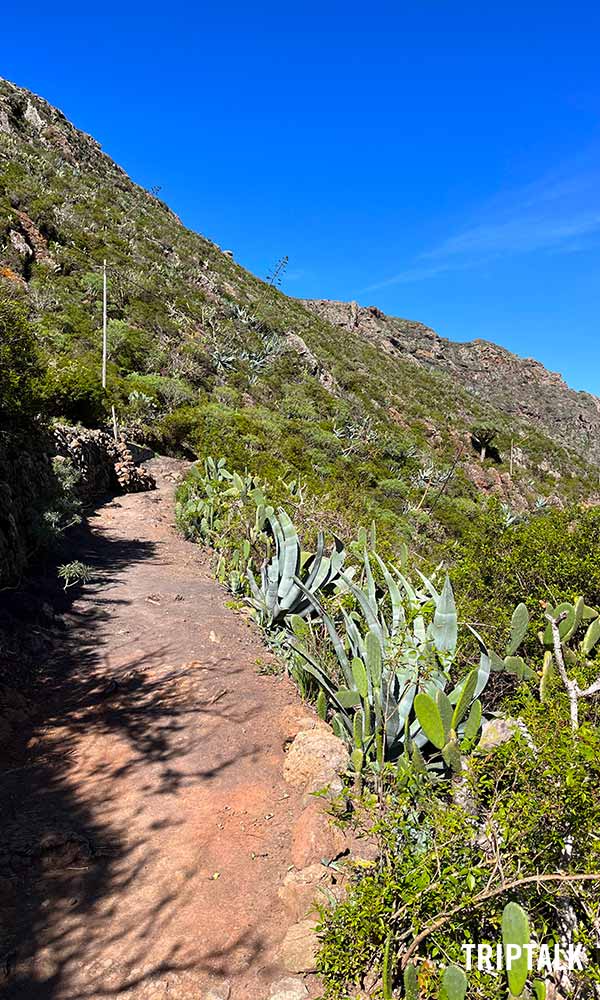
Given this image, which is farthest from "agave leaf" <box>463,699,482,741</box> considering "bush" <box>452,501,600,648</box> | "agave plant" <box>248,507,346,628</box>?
"agave plant" <box>248,507,346,628</box>

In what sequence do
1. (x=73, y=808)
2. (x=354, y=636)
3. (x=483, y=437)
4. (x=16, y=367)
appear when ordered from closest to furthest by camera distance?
(x=73, y=808)
(x=354, y=636)
(x=16, y=367)
(x=483, y=437)

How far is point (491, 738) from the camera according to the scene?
2568 mm

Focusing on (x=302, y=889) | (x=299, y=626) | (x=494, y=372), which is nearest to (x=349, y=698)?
(x=299, y=626)

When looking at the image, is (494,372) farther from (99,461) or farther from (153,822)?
(153,822)

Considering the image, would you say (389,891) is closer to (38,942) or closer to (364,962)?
(364,962)

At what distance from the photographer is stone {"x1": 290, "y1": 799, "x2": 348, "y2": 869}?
2352 mm

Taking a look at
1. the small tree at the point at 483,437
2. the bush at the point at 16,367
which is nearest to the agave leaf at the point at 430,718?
the bush at the point at 16,367

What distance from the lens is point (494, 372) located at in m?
69.9

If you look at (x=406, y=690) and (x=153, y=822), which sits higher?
(x=406, y=690)

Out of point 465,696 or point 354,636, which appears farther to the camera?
point 354,636

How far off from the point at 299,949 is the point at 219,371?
25.0 meters

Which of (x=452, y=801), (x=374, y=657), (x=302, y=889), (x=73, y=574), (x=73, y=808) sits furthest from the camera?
(x=73, y=574)

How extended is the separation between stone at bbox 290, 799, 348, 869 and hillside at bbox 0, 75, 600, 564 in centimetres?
374

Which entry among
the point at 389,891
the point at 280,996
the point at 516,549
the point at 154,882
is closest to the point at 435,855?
the point at 389,891
